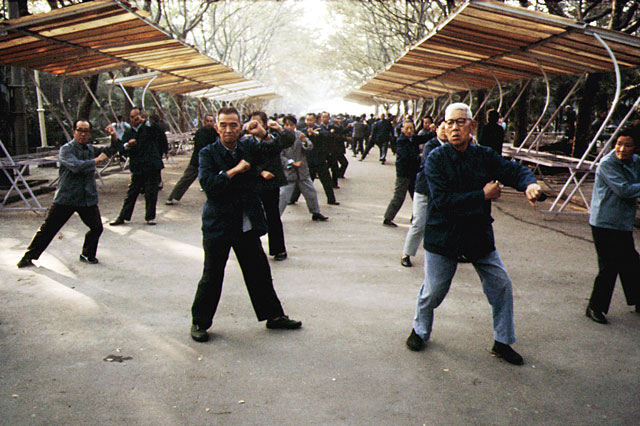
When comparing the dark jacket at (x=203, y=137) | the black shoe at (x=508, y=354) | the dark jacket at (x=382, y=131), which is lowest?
the dark jacket at (x=382, y=131)

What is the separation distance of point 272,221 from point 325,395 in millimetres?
3684

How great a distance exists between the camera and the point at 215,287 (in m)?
4.64

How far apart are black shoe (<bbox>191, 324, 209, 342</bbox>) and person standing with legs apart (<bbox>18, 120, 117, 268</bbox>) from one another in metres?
2.71

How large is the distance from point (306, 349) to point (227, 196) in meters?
1.29

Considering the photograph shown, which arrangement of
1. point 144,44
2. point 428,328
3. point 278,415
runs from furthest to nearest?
point 144,44
point 428,328
point 278,415

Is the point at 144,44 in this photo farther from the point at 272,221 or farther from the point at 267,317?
the point at 267,317

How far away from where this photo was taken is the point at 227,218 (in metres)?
4.51

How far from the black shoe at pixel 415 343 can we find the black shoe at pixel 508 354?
54 centimetres

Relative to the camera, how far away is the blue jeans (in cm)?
416

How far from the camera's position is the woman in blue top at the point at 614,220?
5105 millimetres

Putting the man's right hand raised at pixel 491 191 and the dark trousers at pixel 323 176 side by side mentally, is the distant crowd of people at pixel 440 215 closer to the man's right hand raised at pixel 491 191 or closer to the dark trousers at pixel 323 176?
the man's right hand raised at pixel 491 191

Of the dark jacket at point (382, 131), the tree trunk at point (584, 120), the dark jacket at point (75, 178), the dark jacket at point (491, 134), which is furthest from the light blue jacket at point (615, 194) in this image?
the dark jacket at point (382, 131)

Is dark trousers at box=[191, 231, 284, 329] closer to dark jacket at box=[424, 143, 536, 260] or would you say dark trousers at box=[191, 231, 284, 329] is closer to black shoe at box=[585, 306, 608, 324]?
dark jacket at box=[424, 143, 536, 260]

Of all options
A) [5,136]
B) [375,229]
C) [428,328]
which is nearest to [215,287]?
[428,328]
